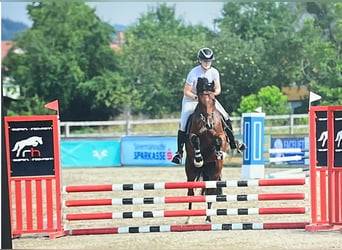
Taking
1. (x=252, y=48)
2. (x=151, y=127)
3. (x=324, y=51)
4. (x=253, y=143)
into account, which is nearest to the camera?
(x=253, y=143)

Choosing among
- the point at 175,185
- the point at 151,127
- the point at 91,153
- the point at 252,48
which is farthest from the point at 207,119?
the point at 252,48

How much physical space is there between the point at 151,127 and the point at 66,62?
165 inches

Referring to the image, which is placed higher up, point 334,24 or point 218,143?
point 334,24

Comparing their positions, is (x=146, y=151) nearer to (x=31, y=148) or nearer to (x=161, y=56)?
(x=161, y=56)

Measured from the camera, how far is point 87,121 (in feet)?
69.4

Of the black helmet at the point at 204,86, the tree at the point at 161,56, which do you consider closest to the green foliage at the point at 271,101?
the tree at the point at 161,56

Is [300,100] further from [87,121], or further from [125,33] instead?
[125,33]

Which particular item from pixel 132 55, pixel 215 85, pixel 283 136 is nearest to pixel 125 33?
pixel 132 55

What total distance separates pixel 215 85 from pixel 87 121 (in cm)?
1306

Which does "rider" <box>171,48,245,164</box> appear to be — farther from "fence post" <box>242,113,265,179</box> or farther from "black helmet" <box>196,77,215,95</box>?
"fence post" <box>242,113,265,179</box>

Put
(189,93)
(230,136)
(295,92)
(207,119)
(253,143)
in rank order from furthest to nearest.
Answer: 1. (295,92)
2. (253,143)
3. (230,136)
4. (189,93)
5. (207,119)

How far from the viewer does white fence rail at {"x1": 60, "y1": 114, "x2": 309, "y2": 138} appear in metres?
20.8

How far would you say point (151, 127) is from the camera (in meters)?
24.4

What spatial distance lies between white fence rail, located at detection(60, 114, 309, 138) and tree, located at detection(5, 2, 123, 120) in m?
1.15
